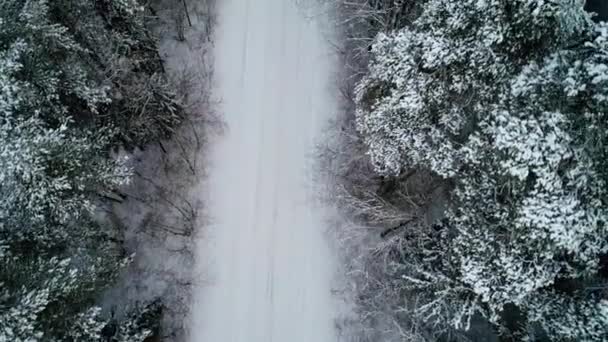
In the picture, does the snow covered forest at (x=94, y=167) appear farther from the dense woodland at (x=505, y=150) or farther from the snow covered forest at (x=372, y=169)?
the dense woodland at (x=505, y=150)

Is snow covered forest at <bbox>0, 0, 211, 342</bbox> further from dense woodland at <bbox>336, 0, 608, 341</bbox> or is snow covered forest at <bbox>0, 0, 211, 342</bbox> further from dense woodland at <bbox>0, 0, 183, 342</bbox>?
dense woodland at <bbox>336, 0, 608, 341</bbox>

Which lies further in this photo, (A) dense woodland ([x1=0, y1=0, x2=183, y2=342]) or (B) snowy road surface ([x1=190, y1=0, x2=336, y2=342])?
(B) snowy road surface ([x1=190, y1=0, x2=336, y2=342])

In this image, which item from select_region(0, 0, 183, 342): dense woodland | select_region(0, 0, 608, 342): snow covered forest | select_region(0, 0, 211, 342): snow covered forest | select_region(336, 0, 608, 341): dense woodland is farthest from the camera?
select_region(0, 0, 211, 342): snow covered forest

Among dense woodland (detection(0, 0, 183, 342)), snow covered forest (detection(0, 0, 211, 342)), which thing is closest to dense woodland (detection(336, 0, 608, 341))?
snow covered forest (detection(0, 0, 211, 342))

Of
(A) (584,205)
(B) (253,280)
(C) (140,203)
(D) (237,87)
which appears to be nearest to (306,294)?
(B) (253,280)

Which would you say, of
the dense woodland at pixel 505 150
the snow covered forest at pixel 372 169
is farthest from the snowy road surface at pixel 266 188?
the dense woodland at pixel 505 150

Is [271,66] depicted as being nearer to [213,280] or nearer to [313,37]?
[313,37]
